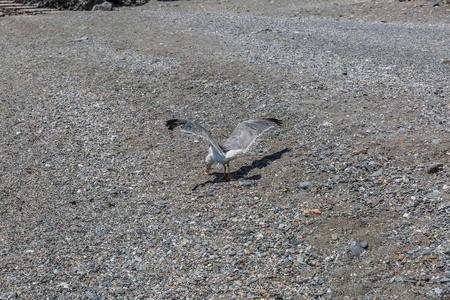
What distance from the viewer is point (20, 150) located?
865 cm

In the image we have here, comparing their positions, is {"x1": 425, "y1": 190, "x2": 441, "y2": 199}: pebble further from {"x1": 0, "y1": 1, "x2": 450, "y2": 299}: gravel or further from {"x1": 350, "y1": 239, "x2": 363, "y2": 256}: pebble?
{"x1": 350, "y1": 239, "x2": 363, "y2": 256}: pebble

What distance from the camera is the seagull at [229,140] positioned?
6805 mm

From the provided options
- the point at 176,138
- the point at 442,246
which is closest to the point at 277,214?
the point at 442,246

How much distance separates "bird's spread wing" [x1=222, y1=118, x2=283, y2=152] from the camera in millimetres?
7047

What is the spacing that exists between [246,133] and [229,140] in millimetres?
299

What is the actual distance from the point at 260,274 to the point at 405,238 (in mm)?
1681

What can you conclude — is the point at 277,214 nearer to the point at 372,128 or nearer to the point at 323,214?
the point at 323,214

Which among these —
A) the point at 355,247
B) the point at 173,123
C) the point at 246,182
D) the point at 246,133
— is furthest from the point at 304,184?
the point at 173,123

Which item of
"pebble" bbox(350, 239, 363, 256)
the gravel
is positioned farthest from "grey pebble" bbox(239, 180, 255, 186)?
"pebble" bbox(350, 239, 363, 256)

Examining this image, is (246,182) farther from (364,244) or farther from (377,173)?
(364,244)

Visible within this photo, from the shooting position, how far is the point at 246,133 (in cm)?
723

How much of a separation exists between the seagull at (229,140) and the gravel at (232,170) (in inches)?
15.7

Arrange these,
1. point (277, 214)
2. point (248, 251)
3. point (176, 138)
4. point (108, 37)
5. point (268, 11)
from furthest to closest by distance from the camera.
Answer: point (268, 11) < point (108, 37) < point (176, 138) < point (277, 214) < point (248, 251)

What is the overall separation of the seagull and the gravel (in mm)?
399
